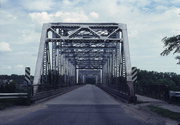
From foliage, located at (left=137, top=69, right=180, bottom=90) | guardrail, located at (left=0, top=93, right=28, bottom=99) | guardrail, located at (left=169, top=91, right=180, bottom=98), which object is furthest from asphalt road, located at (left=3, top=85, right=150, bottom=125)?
foliage, located at (left=137, top=69, right=180, bottom=90)

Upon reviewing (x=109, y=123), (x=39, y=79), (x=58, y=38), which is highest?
(x=58, y=38)

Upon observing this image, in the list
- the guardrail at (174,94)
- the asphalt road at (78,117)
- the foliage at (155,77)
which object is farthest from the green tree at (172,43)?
the foliage at (155,77)

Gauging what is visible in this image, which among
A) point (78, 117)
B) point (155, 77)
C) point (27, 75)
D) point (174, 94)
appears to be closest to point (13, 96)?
point (27, 75)

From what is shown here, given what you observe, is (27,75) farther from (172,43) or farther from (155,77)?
(155,77)

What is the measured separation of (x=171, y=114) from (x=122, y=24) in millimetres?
22458

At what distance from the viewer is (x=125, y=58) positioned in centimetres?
3139

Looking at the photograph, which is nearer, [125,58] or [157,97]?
[157,97]

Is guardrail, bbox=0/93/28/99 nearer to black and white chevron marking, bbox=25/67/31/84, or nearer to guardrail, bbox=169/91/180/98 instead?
black and white chevron marking, bbox=25/67/31/84

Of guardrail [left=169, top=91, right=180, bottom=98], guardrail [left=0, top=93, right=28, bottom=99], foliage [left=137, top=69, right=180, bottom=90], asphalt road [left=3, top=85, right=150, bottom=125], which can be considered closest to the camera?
asphalt road [left=3, top=85, right=150, bottom=125]

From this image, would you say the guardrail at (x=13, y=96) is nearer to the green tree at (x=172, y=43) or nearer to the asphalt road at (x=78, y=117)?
the asphalt road at (x=78, y=117)

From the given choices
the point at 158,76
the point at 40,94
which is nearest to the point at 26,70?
the point at 40,94

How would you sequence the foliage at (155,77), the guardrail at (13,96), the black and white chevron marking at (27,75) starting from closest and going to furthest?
the guardrail at (13,96)
the black and white chevron marking at (27,75)
the foliage at (155,77)

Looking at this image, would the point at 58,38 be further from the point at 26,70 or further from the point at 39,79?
the point at 26,70

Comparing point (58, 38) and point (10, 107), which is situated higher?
point (58, 38)
